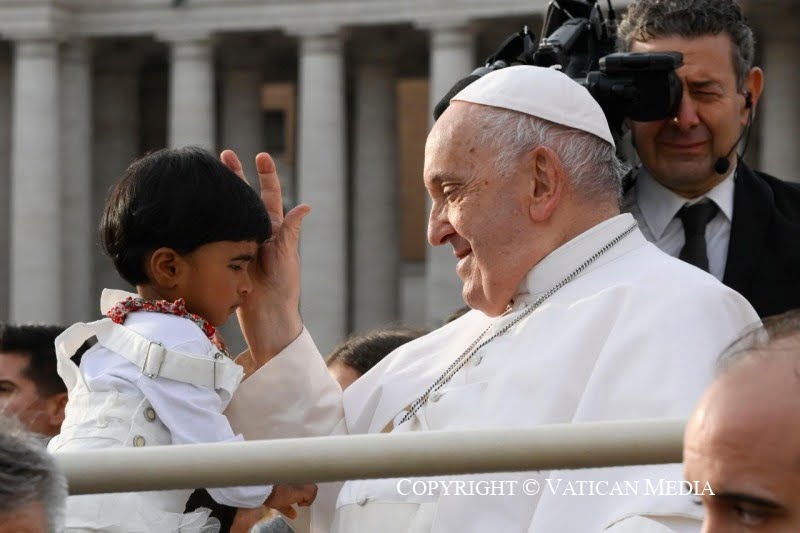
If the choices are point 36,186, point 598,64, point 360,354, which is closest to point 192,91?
point 36,186

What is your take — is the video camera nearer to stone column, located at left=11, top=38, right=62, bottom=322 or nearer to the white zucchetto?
the white zucchetto

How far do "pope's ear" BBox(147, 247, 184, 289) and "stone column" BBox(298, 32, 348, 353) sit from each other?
45.2m

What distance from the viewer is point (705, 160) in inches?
327

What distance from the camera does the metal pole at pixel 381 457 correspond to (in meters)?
4.48

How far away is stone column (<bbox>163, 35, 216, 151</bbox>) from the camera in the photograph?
5316 cm

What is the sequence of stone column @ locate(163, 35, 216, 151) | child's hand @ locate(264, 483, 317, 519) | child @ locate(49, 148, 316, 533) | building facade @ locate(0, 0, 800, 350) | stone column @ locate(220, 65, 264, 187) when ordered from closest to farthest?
child @ locate(49, 148, 316, 533), child's hand @ locate(264, 483, 317, 519), building facade @ locate(0, 0, 800, 350), stone column @ locate(163, 35, 216, 151), stone column @ locate(220, 65, 264, 187)

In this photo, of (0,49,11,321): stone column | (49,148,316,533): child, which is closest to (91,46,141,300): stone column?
(0,49,11,321): stone column

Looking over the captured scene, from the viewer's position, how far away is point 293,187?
202 ft

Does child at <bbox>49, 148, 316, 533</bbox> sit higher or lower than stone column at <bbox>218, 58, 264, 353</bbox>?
higher

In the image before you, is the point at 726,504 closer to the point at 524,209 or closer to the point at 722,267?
the point at 524,209

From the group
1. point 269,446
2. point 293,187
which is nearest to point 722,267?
point 269,446

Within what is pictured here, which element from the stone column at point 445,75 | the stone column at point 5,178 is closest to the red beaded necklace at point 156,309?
the stone column at point 445,75

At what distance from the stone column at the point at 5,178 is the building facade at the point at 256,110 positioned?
50 millimetres

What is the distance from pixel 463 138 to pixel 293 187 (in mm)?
55002
